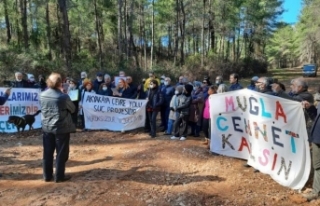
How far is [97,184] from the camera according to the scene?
5824 mm

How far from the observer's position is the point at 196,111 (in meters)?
9.41

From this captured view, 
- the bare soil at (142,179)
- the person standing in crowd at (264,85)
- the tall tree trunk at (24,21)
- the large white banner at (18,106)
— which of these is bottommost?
the bare soil at (142,179)

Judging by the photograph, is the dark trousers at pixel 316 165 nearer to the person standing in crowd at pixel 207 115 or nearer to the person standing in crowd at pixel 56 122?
the person standing in crowd at pixel 207 115

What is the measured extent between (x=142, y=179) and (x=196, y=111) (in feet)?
12.2

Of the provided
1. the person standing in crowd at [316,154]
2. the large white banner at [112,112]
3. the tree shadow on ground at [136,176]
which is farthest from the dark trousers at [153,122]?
the person standing in crowd at [316,154]

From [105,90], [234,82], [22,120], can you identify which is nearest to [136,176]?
[234,82]

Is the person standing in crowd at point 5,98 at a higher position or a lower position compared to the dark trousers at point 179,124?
higher

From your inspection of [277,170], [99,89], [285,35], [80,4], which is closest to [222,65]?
[80,4]

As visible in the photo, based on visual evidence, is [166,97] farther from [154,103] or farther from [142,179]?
[142,179]

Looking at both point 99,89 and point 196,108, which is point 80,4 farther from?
point 196,108

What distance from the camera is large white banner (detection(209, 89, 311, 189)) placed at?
18.0ft

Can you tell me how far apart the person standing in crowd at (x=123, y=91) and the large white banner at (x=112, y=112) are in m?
0.16

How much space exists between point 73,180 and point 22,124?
16.9 ft

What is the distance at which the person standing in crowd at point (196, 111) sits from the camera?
30.6ft
